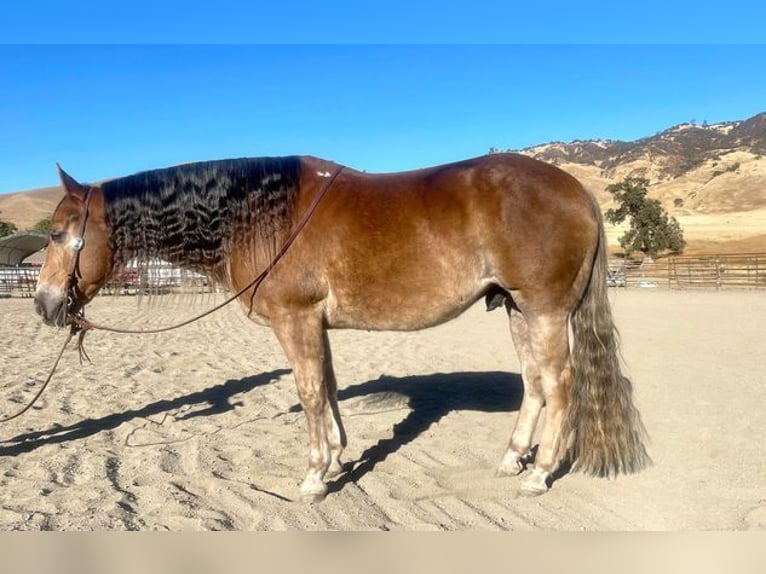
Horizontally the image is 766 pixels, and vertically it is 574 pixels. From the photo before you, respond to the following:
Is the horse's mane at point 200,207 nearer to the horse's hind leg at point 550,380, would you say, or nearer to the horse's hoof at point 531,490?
the horse's hind leg at point 550,380

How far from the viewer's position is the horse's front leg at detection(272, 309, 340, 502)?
11.4ft

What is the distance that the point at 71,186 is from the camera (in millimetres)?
3707

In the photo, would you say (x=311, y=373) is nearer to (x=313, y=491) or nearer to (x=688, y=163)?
(x=313, y=491)

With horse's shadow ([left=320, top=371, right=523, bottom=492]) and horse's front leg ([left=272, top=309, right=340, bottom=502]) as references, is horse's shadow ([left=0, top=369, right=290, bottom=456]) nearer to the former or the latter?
horse's shadow ([left=320, top=371, right=523, bottom=492])

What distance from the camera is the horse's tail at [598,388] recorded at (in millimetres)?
3645

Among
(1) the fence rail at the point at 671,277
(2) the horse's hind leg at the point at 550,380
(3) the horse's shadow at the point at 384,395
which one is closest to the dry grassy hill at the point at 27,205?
(1) the fence rail at the point at 671,277

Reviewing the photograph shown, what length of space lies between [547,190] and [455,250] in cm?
67

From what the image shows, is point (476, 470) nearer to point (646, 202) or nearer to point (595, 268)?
point (595, 268)

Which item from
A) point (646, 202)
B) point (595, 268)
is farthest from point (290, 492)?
point (646, 202)

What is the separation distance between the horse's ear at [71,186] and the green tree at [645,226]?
44.7m

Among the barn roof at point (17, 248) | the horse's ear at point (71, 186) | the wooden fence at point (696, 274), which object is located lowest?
the wooden fence at point (696, 274)

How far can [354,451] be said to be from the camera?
4.52m

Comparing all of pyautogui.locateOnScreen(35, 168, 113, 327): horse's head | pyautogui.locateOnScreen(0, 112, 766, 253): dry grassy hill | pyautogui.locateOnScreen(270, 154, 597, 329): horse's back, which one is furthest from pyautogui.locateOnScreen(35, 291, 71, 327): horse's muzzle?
pyautogui.locateOnScreen(0, 112, 766, 253): dry grassy hill

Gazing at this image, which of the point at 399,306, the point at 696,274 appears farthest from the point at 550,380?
the point at 696,274
